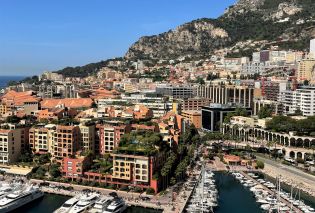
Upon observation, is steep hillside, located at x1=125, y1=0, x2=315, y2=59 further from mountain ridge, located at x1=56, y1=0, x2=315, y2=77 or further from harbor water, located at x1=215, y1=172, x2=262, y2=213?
harbor water, located at x1=215, y1=172, x2=262, y2=213

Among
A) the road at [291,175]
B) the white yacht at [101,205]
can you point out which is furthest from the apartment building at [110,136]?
the road at [291,175]

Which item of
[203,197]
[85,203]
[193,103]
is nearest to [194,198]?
[203,197]

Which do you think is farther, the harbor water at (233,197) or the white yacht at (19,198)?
the harbor water at (233,197)

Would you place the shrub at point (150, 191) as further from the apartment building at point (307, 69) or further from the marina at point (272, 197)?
the apartment building at point (307, 69)

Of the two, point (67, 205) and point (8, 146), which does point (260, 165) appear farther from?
point (8, 146)

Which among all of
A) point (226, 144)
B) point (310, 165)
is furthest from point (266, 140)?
point (310, 165)

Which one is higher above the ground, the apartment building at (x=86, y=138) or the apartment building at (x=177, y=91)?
the apartment building at (x=177, y=91)
